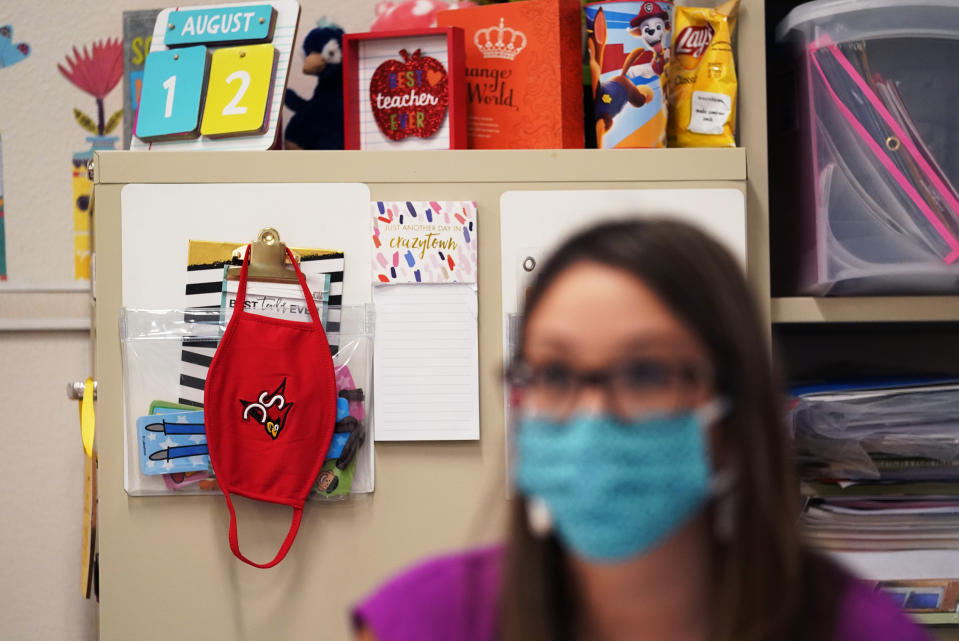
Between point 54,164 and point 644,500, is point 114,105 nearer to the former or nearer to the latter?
point 54,164

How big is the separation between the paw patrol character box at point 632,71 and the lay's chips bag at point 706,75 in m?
0.04

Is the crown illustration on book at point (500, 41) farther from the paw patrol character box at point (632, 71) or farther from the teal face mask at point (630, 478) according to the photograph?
the teal face mask at point (630, 478)

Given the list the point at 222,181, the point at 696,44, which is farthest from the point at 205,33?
the point at 696,44

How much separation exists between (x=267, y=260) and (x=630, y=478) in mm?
620

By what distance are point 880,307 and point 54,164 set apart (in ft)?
4.44

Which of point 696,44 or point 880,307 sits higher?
point 696,44

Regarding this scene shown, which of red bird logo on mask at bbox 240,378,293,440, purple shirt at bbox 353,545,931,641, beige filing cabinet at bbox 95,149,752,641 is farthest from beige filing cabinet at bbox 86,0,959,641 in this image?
purple shirt at bbox 353,545,931,641

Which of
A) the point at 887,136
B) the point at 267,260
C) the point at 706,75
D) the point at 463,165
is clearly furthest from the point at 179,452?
the point at 887,136

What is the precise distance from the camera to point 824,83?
1.04 metres

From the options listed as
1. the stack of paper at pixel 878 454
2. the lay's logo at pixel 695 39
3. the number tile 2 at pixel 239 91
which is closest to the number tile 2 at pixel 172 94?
the number tile 2 at pixel 239 91

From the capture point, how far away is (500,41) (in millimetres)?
1128

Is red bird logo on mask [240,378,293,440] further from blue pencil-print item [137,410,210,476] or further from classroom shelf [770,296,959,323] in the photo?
classroom shelf [770,296,959,323]

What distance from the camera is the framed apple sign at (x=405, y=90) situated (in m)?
1.09

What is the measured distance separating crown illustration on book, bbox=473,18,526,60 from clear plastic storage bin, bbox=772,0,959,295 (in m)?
0.37
